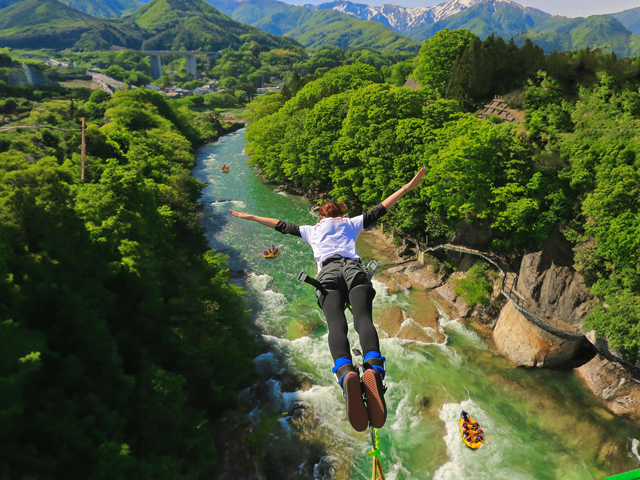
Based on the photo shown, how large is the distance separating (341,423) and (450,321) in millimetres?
9920

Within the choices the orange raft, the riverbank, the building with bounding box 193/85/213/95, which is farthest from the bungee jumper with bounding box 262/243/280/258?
the building with bounding box 193/85/213/95

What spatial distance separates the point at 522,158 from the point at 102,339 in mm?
21713

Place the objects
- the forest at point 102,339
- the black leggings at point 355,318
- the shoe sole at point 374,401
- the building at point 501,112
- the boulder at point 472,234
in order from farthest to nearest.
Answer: the building at point 501,112, the boulder at point 472,234, the forest at point 102,339, the black leggings at point 355,318, the shoe sole at point 374,401

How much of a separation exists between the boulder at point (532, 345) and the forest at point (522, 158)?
2.13m

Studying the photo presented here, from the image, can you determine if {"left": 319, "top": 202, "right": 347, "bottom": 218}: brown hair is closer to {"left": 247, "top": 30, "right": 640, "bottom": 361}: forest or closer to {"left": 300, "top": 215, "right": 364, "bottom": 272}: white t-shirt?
{"left": 300, "top": 215, "right": 364, "bottom": 272}: white t-shirt

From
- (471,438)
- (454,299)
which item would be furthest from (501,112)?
(471,438)

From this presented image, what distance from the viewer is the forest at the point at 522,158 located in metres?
15.7

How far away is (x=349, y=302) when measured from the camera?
528cm

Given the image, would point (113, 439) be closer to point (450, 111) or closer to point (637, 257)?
point (637, 257)

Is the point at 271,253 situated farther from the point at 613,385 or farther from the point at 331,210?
the point at 331,210

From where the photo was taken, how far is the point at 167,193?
82.6 feet

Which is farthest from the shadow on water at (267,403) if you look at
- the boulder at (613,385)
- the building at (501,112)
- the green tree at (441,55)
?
the green tree at (441,55)

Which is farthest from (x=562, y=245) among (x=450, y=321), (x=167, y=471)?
(x=167, y=471)

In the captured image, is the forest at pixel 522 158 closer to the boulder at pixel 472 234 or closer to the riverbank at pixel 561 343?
the boulder at pixel 472 234
